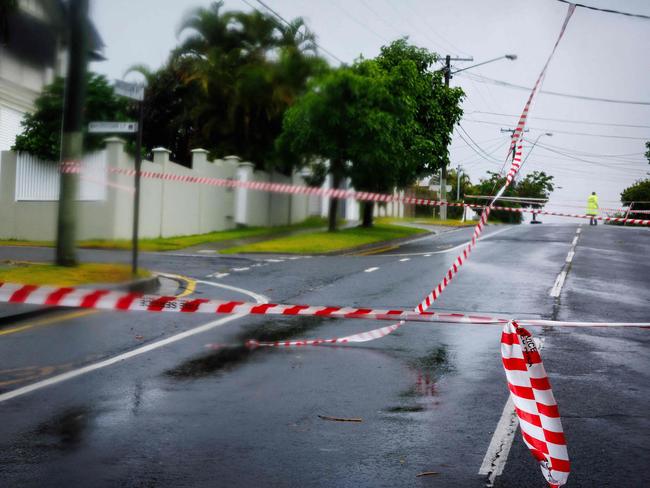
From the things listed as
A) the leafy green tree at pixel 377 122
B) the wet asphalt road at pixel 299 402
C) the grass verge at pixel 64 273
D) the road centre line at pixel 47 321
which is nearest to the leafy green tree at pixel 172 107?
the leafy green tree at pixel 377 122

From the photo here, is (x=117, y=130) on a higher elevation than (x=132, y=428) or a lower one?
higher

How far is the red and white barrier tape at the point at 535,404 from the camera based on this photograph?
5.07 metres

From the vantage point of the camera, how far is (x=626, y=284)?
17.6 m

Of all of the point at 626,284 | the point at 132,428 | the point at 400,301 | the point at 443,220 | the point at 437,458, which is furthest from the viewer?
the point at 626,284

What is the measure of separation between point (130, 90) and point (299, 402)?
9.11 feet

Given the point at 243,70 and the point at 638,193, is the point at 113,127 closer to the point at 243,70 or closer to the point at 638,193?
the point at 243,70

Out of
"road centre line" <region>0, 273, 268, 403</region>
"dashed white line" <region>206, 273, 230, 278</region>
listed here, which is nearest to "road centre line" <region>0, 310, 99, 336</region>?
"road centre line" <region>0, 273, 268, 403</region>

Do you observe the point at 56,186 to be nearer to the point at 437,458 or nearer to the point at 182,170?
the point at 182,170

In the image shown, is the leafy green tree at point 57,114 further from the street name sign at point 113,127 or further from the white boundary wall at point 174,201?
the white boundary wall at point 174,201

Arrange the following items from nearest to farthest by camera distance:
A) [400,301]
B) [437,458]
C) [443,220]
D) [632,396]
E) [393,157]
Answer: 1. [437,458]
2. [393,157]
3. [632,396]
4. [443,220]
5. [400,301]

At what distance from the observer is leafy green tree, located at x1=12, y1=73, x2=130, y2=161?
679 centimetres

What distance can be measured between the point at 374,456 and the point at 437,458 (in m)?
0.40

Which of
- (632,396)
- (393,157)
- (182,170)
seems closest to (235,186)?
(182,170)

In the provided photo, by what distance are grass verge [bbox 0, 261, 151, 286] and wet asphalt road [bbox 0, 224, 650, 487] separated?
0.22 meters
